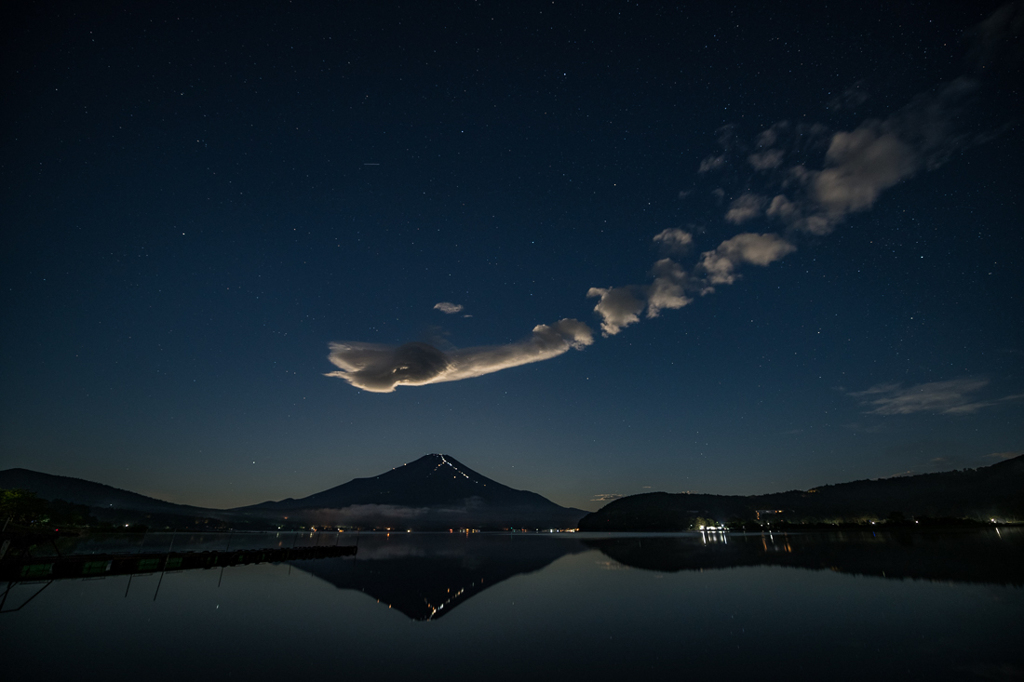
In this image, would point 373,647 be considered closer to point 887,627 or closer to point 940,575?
point 887,627

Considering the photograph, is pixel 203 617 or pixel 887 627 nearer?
pixel 887 627

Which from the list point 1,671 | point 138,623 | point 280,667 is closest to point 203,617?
point 138,623

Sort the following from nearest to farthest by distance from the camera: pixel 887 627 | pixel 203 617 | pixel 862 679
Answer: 1. pixel 862 679
2. pixel 887 627
3. pixel 203 617

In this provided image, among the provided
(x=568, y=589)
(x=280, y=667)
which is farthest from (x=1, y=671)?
(x=568, y=589)

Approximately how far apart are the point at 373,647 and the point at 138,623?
51.5ft

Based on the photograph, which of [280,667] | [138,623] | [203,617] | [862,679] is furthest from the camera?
[203,617]

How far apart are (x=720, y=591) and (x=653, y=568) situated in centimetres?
2061

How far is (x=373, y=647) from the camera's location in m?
21.2

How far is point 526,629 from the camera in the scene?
24.5 m

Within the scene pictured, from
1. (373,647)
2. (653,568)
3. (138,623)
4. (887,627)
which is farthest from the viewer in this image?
(653,568)

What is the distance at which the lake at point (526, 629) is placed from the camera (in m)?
17.6

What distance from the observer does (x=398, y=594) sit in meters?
36.4

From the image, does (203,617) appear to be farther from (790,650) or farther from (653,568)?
(653,568)

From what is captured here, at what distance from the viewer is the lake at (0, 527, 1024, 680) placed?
57.6 feet
